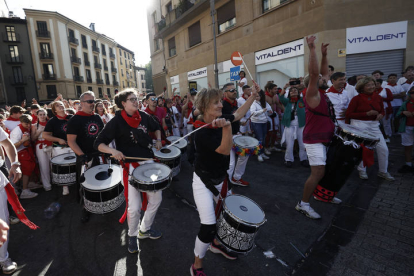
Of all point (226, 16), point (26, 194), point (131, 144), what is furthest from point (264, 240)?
point (226, 16)

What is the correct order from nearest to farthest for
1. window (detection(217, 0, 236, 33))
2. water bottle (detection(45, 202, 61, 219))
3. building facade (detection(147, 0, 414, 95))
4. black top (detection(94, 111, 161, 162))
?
black top (detection(94, 111, 161, 162))
water bottle (detection(45, 202, 61, 219))
building facade (detection(147, 0, 414, 95))
window (detection(217, 0, 236, 33))

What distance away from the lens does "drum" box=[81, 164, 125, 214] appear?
3.20 meters

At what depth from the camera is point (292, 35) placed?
37.2ft

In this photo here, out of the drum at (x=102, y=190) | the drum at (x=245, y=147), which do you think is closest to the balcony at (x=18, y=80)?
the drum at (x=102, y=190)

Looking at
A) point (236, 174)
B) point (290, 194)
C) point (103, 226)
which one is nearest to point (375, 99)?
point (290, 194)

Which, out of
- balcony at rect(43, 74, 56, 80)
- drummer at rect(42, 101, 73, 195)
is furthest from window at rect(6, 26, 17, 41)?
drummer at rect(42, 101, 73, 195)

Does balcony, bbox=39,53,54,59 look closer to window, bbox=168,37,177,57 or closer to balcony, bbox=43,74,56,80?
balcony, bbox=43,74,56,80

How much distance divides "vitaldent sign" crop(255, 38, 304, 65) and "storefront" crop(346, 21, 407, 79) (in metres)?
2.12

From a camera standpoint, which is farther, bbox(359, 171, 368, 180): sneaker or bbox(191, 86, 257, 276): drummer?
bbox(359, 171, 368, 180): sneaker

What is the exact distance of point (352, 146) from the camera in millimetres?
3160

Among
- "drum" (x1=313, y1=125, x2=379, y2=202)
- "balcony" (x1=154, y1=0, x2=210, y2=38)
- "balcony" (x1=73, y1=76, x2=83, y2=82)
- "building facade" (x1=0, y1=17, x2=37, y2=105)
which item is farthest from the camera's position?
"balcony" (x1=73, y1=76, x2=83, y2=82)

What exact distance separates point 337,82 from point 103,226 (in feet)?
16.7

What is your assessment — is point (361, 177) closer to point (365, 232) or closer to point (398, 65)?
point (365, 232)

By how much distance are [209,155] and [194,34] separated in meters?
18.6
